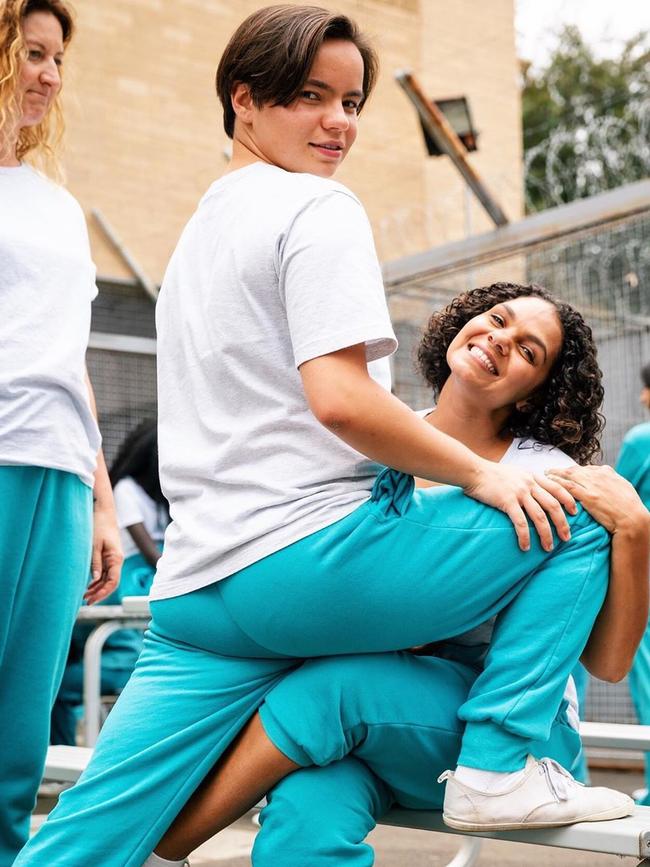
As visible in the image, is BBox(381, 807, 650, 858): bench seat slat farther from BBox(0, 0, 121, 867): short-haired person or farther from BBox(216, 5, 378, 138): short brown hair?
BBox(216, 5, 378, 138): short brown hair

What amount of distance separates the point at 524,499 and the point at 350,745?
481mm

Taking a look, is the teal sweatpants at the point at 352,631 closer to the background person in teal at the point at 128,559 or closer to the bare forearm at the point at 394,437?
the bare forearm at the point at 394,437

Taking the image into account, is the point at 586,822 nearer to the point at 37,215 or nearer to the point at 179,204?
the point at 37,215

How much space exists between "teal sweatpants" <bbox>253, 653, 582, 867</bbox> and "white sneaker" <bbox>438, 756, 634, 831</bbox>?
61mm

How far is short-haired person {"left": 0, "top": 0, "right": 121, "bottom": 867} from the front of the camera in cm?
250

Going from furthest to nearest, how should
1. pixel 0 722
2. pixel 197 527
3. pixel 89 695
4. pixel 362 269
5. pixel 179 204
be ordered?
pixel 179 204, pixel 89 695, pixel 0 722, pixel 197 527, pixel 362 269

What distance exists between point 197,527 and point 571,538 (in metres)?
0.60

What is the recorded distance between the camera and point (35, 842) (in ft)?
6.79

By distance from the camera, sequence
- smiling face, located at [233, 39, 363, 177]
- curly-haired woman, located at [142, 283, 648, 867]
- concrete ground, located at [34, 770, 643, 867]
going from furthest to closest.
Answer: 1. concrete ground, located at [34, 770, 643, 867]
2. smiling face, located at [233, 39, 363, 177]
3. curly-haired woman, located at [142, 283, 648, 867]

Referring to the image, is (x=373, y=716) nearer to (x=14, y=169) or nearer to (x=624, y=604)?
(x=624, y=604)

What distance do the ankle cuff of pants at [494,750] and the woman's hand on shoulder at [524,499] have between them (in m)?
0.29

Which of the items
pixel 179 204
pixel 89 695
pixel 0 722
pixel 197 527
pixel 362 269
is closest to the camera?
pixel 362 269

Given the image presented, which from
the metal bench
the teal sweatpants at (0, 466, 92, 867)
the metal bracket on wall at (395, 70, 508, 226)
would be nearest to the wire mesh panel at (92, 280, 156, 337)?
the metal bracket on wall at (395, 70, 508, 226)

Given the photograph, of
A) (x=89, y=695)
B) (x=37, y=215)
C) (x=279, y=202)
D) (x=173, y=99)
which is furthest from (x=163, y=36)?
(x=279, y=202)
